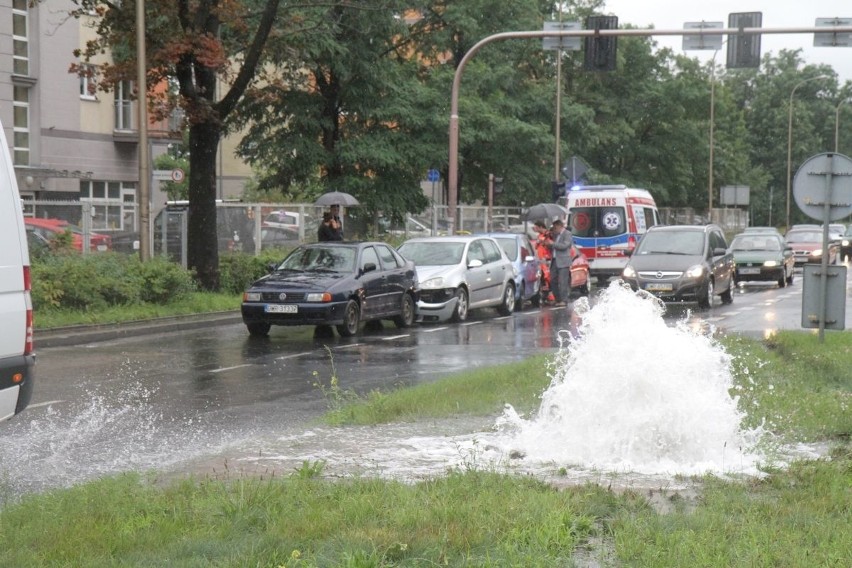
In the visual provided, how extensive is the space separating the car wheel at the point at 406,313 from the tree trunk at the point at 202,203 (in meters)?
5.55

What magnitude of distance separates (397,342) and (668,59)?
5166cm

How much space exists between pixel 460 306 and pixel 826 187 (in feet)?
31.1

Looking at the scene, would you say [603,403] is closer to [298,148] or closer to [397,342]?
[397,342]

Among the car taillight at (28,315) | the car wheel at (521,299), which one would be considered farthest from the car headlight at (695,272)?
the car taillight at (28,315)

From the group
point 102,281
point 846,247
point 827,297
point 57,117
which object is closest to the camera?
point 827,297

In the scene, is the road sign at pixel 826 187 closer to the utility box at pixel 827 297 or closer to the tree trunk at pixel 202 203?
the utility box at pixel 827 297

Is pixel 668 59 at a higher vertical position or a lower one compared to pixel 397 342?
higher

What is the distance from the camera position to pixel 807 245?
51.8 metres

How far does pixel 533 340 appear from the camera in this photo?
780 inches

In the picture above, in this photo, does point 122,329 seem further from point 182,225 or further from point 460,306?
point 182,225

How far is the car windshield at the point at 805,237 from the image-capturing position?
52.3 m

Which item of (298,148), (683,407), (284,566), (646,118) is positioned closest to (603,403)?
(683,407)

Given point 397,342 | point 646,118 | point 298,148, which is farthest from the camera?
point 646,118

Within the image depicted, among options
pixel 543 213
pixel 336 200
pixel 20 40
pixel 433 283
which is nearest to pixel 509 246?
pixel 433 283
